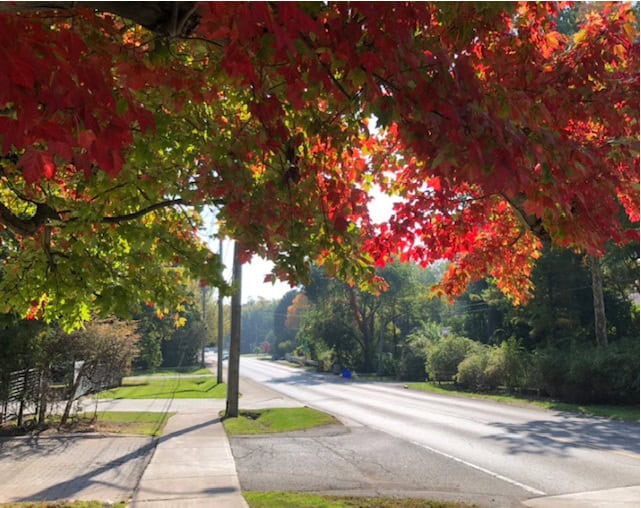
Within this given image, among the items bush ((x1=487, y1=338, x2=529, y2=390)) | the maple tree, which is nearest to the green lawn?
the maple tree

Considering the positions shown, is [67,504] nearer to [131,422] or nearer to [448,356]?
[131,422]

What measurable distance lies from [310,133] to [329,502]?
465cm

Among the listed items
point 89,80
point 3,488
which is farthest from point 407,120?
point 3,488

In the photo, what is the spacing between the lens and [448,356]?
34.3 metres

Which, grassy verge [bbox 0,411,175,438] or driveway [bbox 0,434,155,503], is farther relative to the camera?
grassy verge [bbox 0,411,175,438]

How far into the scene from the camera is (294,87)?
336 cm

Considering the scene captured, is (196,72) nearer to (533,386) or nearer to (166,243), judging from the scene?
(166,243)

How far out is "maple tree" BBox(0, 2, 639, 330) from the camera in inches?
111

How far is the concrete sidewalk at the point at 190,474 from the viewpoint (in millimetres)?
7027

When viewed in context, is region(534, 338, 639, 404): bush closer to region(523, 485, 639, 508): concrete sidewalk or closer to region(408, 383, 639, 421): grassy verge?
region(408, 383, 639, 421): grassy verge

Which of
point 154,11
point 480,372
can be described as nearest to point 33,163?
point 154,11

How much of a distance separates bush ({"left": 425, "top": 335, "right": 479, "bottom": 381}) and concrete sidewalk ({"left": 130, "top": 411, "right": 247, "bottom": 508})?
904 inches

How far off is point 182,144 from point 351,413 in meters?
13.8

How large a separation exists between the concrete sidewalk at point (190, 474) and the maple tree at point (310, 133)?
2.75 metres
